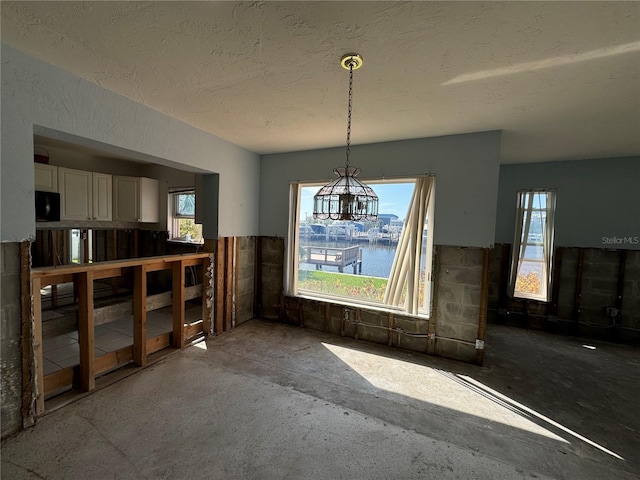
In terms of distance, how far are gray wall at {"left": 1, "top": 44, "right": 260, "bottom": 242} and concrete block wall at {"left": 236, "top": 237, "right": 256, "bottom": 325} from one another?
143cm

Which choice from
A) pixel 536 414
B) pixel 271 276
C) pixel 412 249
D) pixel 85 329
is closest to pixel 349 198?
pixel 412 249

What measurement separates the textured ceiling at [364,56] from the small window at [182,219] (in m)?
2.78

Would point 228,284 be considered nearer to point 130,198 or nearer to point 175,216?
point 175,216

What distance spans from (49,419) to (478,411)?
3505 mm

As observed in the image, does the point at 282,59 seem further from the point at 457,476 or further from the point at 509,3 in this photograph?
the point at 457,476

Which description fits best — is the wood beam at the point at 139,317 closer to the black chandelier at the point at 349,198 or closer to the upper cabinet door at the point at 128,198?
the black chandelier at the point at 349,198

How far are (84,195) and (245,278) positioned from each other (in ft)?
10.6

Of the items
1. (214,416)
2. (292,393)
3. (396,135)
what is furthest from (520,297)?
(214,416)

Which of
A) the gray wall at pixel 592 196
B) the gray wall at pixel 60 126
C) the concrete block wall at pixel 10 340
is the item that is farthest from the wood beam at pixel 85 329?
the gray wall at pixel 592 196

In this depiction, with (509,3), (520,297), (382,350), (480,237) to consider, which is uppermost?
(509,3)

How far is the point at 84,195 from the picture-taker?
464 centimetres

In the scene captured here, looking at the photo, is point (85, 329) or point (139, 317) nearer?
point (85, 329)

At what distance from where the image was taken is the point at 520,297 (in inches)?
181

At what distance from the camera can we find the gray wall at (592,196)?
4004mm
